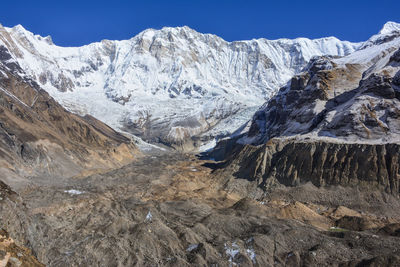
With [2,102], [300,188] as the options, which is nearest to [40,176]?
[2,102]

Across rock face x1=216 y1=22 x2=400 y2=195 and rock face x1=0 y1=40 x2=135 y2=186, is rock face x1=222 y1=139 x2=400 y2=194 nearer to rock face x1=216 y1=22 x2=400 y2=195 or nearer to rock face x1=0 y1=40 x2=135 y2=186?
rock face x1=216 y1=22 x2=400 y2=195

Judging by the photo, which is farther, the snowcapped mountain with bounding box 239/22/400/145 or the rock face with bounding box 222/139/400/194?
the snowcapped mountain with bounding box 239/22/400/145

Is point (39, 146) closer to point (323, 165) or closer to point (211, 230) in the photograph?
point (211, 230)

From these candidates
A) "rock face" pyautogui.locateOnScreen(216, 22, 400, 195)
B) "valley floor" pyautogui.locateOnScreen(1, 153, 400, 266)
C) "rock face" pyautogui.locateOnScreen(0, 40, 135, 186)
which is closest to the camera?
"valley floor" pyautogui.locateOnScreen(1, 153, 400, 266)

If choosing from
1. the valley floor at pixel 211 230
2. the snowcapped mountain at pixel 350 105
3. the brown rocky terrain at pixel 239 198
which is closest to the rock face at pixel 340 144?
the snowcapped mountain at pixel 350 105

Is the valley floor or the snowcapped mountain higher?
the snowcapped mountain

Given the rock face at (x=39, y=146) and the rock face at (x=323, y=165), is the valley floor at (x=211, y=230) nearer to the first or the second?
the rock face at (x=323, y=165)

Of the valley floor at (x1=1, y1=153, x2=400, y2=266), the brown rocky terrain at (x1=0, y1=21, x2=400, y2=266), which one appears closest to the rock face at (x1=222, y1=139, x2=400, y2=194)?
the brown rocky terrain at (x1=0, y1=21, x2=400, y2=266)

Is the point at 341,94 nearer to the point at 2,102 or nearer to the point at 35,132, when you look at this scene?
the point at 35,132
